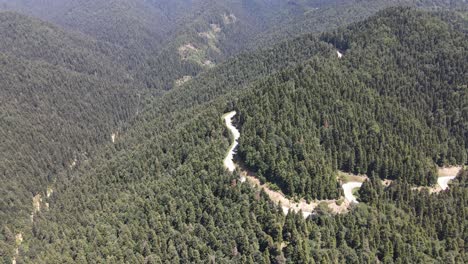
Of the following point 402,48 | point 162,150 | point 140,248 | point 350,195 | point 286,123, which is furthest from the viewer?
point 402,48

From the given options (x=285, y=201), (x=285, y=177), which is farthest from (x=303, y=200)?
(x=285, y=177)

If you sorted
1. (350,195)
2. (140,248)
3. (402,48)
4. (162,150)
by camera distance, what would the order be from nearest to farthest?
(140,248), (350,195), (162,150), (402,48)

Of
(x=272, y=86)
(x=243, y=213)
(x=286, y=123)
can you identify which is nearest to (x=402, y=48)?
(x=272, y=86)

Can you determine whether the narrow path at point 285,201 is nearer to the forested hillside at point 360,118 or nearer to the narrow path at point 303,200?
the narrow path at point 303,200

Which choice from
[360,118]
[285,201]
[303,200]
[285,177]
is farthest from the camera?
[360,118]

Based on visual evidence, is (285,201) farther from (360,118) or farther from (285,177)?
(360,118)

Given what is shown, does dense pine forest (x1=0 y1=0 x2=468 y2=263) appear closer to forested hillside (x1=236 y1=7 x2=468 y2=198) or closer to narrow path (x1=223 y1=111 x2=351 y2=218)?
forested hillside (x1=236 y1=7 x2=468 y2=198)

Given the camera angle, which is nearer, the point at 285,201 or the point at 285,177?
the point at 285,201

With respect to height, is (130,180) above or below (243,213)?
below

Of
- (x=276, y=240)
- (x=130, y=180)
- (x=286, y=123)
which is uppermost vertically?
(x=286, y=123)

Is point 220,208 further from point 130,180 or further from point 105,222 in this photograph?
point 130,180

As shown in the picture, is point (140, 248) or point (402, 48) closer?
point (140, 248)
